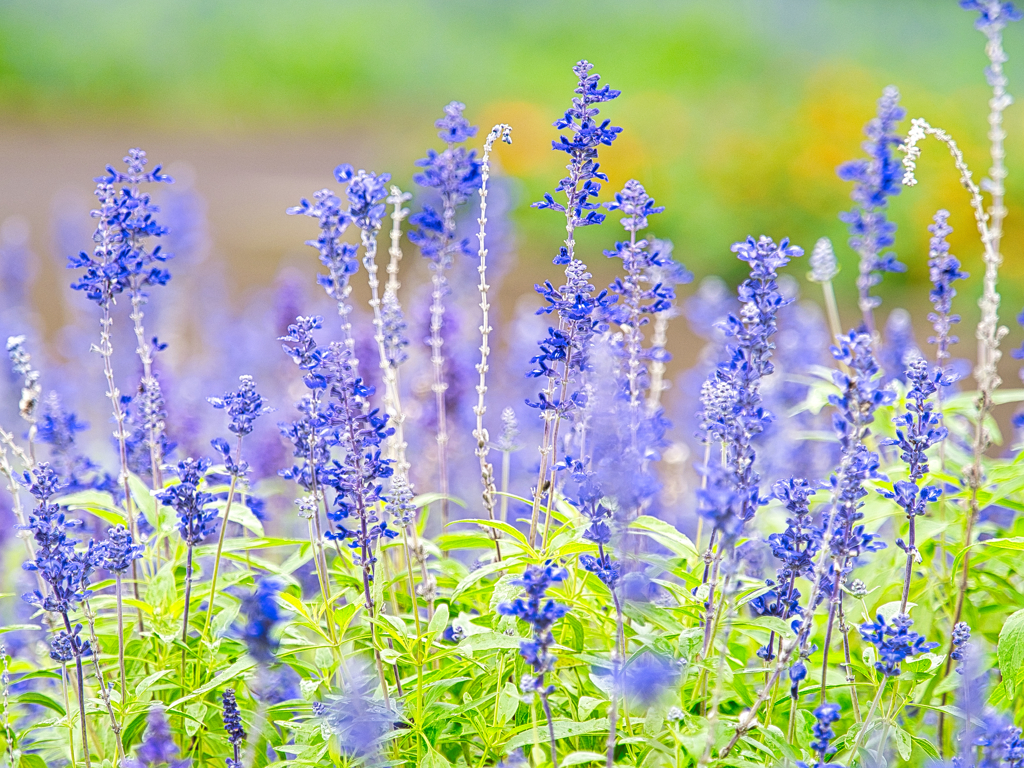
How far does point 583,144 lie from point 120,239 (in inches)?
48.4

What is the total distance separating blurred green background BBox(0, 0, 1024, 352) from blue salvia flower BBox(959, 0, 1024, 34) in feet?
25.7

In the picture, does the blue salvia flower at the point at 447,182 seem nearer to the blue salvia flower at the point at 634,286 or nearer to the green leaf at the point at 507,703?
the blue salvia flower at the point at 634,286

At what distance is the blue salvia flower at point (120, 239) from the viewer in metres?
2.73

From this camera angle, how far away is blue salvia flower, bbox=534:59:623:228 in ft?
8.43

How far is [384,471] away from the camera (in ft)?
8.17

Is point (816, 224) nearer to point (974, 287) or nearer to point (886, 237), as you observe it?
point (974, 287)

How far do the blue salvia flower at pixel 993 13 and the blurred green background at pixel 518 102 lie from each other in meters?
7.83

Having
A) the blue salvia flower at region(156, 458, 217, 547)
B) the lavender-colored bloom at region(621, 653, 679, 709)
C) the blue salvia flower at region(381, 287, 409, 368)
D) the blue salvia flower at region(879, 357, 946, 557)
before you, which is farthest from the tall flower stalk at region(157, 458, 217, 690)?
the blue salvia flower at region(879, 357, 946, 557)

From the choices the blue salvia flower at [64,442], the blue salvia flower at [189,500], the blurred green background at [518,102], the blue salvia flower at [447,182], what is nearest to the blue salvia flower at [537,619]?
the blue salvia flower at [189,500]

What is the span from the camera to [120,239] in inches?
111

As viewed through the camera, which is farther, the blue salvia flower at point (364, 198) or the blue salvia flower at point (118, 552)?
the blue salvia flower at point (364, 198)

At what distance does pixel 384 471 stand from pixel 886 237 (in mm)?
2012

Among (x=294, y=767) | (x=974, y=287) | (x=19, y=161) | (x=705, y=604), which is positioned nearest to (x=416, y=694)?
(x=294, y=767)

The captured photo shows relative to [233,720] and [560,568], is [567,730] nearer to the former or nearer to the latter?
[560,568]
